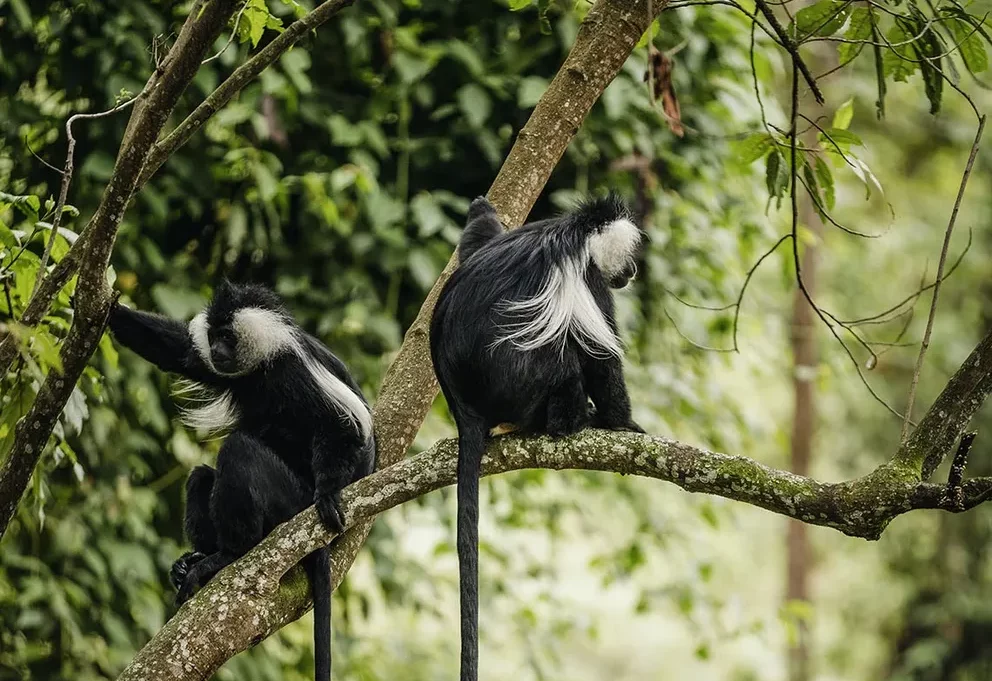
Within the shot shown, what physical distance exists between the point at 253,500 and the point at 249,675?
1289mm

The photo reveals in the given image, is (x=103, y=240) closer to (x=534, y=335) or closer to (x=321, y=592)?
(x=321, y=592)

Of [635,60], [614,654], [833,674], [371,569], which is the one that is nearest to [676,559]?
[371,569]

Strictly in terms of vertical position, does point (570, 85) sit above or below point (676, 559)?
above

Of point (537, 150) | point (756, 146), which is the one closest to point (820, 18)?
point (756, 146)

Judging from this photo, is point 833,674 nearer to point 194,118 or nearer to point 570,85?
point 570,85

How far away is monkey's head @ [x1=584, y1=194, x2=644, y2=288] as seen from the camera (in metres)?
2.60

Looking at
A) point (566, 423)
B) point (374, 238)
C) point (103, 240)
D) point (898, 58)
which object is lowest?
point (566, 423)

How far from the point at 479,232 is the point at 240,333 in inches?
26.0

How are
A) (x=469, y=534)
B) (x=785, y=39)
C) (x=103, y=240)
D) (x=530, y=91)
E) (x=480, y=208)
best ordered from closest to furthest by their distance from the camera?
(x=103, y=240)
(x=785, y=39)
(x=469, y=534)
(x=480, y=208)
(x=530, y=91)

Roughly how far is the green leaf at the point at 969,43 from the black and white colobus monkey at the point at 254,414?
5.08ft

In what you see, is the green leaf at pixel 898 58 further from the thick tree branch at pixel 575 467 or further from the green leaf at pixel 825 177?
the thick tree branch at pixel 575 467

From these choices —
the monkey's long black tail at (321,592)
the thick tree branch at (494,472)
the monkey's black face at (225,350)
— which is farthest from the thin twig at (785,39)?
the monkey's black face at (225,350)

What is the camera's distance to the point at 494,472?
2211 millimetres

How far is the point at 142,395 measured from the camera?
3.47 metres
